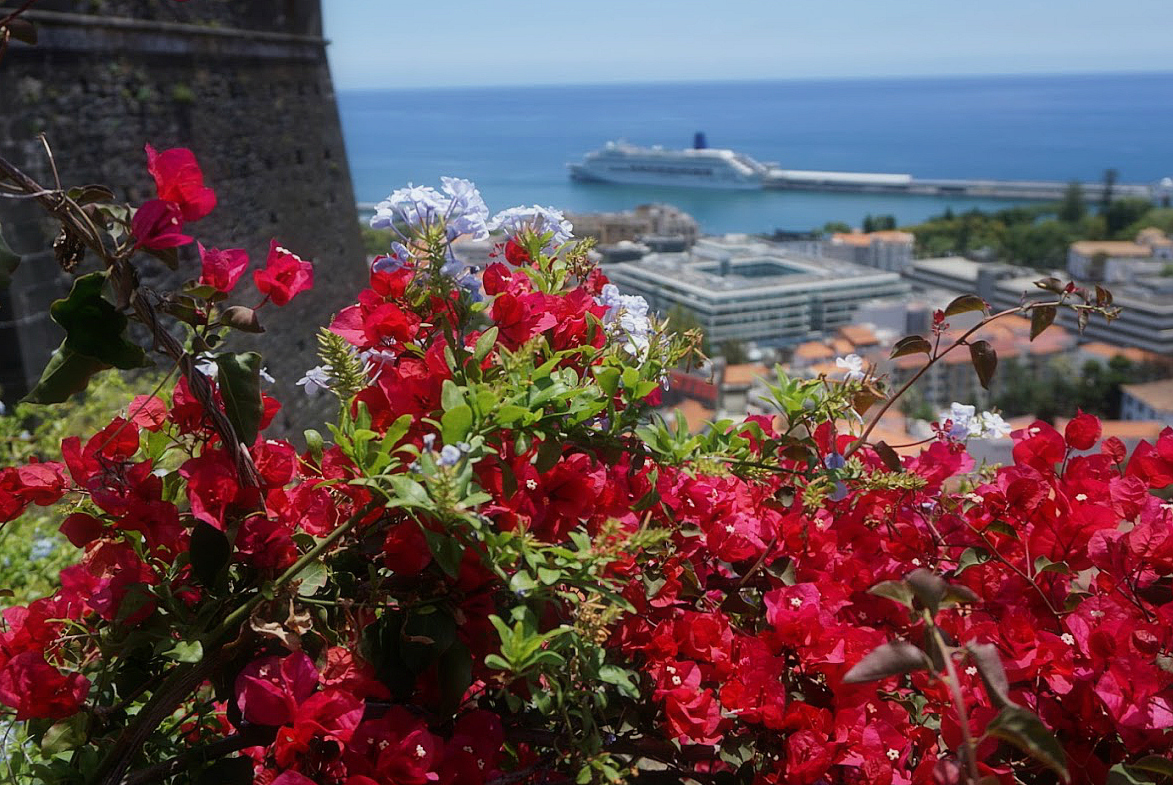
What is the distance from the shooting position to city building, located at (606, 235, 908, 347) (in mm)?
20828

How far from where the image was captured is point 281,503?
2.08ft

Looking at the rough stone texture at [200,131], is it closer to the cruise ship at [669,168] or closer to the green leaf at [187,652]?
the green leaf at [187,652]

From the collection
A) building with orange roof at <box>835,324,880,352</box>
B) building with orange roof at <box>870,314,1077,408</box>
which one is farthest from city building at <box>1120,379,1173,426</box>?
building with orange roof at <box>835,324,880,352</box>

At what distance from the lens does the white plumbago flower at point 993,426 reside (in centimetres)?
81

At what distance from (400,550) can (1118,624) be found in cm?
46

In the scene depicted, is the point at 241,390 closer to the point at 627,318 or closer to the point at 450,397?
the point at 450,397

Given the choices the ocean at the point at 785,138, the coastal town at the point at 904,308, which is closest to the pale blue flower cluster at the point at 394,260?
the coastal town at the point at 904,308

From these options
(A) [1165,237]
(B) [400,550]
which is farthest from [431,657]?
(A) [1165,237]

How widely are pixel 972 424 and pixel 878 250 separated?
1167 inches

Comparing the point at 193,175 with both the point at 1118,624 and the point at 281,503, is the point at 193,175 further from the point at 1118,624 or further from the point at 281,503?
the point at 1118,624

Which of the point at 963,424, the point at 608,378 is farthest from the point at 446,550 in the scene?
the point at 963,424

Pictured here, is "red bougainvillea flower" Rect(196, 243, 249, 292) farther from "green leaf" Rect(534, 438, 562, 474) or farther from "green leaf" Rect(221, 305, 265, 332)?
"green leaf" Rect(534, 438, 562, 474)

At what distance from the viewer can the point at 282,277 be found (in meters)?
0.64

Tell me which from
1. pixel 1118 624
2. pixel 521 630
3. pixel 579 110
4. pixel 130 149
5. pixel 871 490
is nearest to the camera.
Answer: pixel 521 630
